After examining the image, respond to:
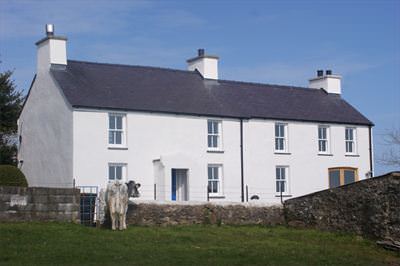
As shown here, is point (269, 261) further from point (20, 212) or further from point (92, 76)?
point (92, 76)

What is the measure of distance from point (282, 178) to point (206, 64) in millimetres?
8088

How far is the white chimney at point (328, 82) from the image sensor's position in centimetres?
5275

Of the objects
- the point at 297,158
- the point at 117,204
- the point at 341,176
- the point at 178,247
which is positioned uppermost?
the point at 297,158

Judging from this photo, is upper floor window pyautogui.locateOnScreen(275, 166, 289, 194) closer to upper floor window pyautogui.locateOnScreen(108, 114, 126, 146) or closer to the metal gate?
upper floor window pyautogui.locateOnScreen(108, 114, 126, 146)

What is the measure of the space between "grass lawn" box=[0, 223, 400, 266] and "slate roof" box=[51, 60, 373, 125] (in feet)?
41.9

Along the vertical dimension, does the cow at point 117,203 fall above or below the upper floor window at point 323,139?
below

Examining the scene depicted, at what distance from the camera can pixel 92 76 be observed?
1678 inches

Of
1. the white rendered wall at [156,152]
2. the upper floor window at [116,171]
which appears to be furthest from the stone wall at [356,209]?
the upper floor window at [116,171]

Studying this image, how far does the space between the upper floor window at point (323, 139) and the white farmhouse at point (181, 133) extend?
0.22ft

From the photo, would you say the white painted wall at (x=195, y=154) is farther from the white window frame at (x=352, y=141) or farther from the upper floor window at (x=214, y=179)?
the white window frame at (x=352, y=141)

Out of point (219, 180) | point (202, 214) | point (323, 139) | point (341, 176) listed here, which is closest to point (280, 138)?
point (323, 139)

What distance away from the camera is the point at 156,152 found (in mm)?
41594

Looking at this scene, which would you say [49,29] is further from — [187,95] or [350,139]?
[350,139]

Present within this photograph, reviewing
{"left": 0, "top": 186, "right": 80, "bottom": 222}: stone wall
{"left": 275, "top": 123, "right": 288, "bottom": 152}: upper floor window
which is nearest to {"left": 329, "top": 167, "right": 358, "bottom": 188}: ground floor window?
{"left": 275, "top": 123, "right": 288, "bottom": 152}: upper floor window
